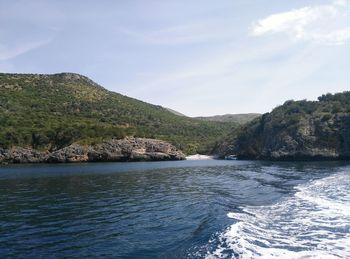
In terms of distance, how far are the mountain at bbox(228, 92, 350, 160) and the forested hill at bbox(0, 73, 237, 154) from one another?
2788 centimetres

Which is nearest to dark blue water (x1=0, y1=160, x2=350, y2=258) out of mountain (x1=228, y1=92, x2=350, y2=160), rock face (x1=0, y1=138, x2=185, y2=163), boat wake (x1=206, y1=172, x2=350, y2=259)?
boat wake (x1=206, y1=172, x2=350, y2=259)

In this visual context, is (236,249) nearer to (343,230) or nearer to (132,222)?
(343,230)

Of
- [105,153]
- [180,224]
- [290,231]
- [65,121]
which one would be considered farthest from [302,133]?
[290,231]

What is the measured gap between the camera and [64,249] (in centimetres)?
1956

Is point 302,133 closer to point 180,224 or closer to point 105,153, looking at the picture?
point 105,153

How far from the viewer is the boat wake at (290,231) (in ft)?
58.3

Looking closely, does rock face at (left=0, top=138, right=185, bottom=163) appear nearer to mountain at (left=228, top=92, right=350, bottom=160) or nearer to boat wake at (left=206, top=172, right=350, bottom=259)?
mountain at (left=228, top=92, right=350, bottom=160)

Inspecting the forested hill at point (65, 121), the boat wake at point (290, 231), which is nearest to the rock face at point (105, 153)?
the forested hill at point (65, 121)

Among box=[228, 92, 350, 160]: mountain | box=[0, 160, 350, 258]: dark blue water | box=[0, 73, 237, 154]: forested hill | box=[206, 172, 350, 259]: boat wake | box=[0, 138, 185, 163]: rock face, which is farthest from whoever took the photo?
box=[0, 73, 237, 154]: forested hill

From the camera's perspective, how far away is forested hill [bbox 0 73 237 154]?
440ft

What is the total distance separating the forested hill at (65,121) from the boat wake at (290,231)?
113 metres

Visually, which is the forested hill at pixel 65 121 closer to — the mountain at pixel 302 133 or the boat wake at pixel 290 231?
the mountain at pixel 302 133

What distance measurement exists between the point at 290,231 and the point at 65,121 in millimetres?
138304

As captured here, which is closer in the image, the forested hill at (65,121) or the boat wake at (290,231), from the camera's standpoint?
the boat wake at (290,231)
